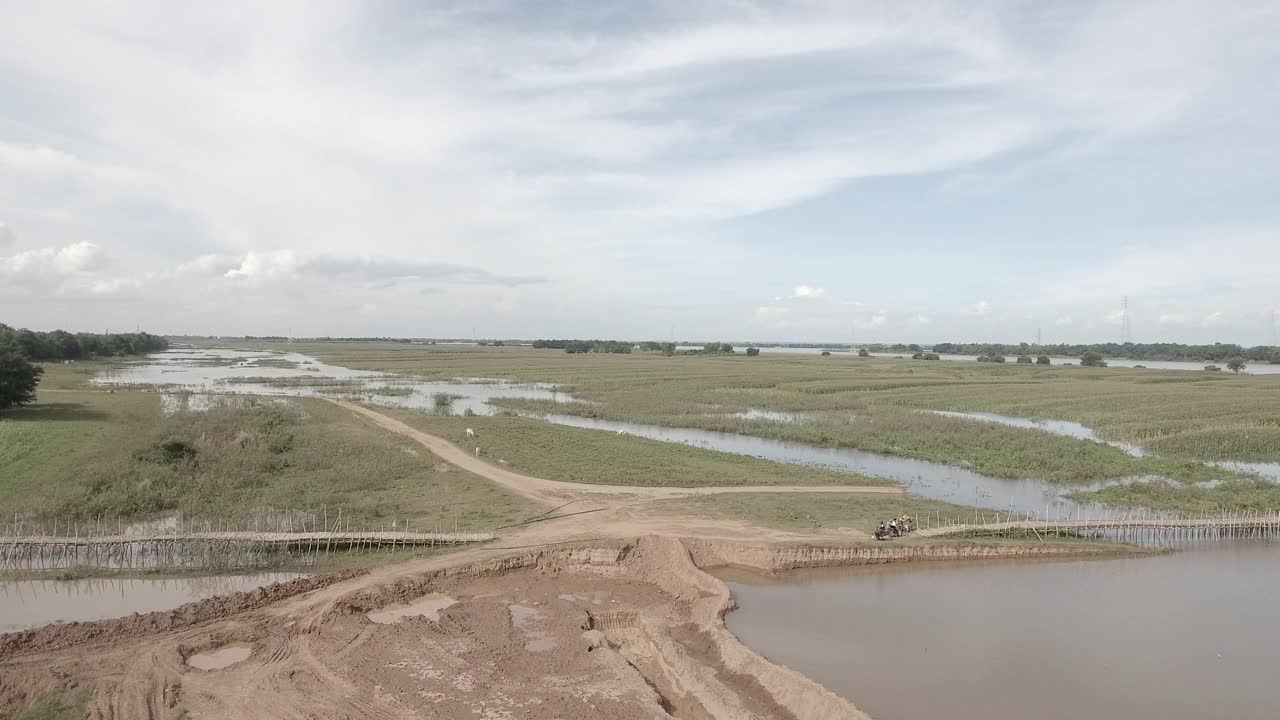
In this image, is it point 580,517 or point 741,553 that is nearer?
point 741,553

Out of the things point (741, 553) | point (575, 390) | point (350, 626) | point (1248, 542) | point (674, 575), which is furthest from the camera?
point (575, 390)

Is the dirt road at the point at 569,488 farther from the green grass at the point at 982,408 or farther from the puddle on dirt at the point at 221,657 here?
the puddle on dirt at the point at 221,657

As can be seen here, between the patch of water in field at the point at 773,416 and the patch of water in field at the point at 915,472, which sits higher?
the patch of water in field at the point at 773,416

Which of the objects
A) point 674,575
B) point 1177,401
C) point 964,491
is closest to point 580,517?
point 674,575

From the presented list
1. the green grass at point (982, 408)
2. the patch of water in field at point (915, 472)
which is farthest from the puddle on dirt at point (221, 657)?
the green grass at point (982, 408)

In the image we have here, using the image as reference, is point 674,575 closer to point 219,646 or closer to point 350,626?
point 350,626
